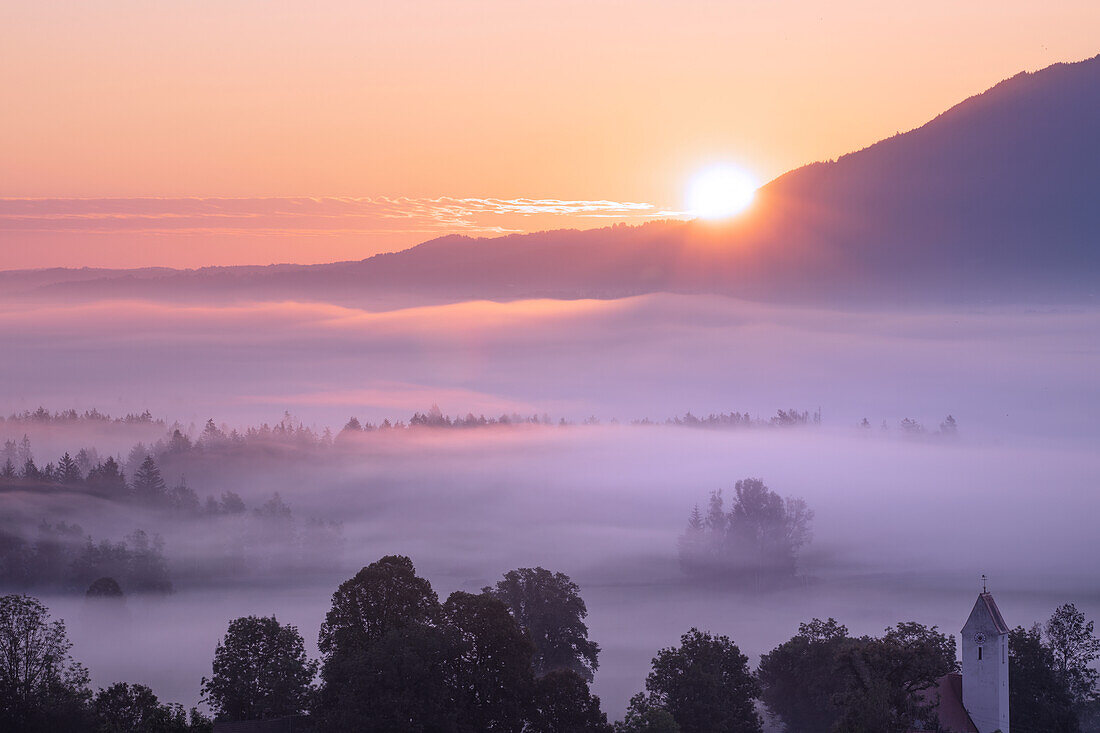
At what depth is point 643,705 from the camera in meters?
74.8

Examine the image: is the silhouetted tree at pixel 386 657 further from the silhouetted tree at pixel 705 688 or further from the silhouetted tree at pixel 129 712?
the silhouetted tree at pixel 705 688

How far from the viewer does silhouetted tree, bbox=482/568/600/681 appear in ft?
318

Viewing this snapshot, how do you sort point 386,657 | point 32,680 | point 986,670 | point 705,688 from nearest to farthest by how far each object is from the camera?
point 386,657
point 32,680
point 986,670
point 705,688

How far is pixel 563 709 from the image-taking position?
70.1m

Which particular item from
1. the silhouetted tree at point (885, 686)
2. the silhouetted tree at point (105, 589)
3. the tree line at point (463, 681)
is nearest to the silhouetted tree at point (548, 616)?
the tree line at point (463, 681)

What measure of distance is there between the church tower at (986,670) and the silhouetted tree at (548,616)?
30.0m

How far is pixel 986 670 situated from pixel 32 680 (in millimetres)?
44425

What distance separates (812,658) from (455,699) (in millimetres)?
24072

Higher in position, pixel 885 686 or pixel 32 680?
pixel 885 686

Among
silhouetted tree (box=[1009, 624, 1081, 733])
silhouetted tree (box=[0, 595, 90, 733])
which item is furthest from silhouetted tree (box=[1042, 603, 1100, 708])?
silhouetted tree (box=[0, 595, 90, 733])

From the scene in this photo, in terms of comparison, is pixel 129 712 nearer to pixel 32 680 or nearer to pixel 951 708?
pixel 32 680

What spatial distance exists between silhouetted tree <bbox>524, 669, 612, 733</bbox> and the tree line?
2.5 inches

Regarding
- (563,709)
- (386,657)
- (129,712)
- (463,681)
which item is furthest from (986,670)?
(129,712)

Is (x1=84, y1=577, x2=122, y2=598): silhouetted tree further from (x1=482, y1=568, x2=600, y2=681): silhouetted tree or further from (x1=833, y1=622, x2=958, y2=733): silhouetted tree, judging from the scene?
(x1=833, y1=622, x2=958, y2=733): silhouetted tree
